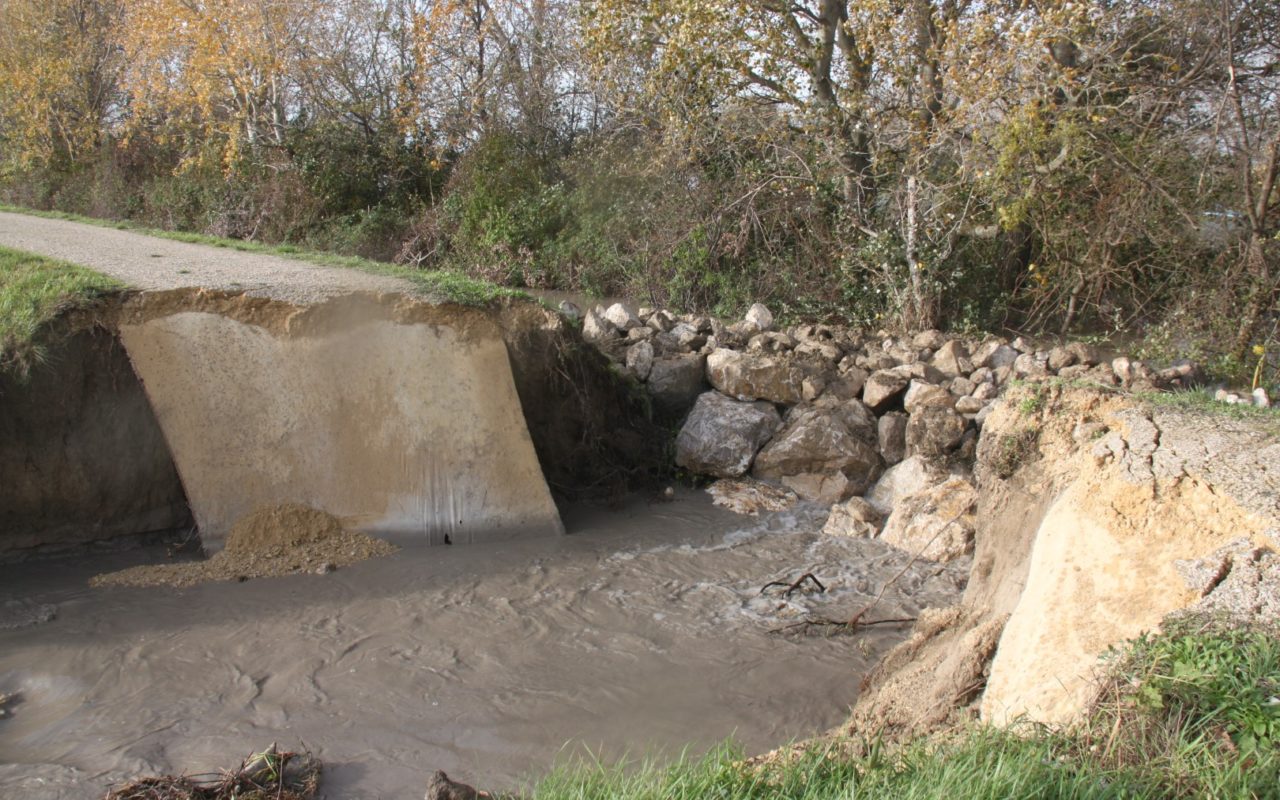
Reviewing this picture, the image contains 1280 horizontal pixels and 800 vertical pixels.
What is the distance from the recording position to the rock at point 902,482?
28.3 ft

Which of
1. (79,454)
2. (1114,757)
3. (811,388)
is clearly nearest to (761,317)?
(811,388)

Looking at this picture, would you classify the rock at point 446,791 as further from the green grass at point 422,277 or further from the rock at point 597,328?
the rock at point 597,328

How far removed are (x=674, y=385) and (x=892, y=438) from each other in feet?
7.41

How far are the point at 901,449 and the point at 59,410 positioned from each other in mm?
7047

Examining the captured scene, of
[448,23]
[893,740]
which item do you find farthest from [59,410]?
[448,23]

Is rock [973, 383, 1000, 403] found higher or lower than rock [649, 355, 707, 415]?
lower

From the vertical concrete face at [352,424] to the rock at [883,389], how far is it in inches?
143

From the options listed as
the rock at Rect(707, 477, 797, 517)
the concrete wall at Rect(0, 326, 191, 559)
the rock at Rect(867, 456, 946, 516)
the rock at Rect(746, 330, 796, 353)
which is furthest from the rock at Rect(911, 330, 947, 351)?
the concrete wall at Rect(0, 326, 191, 559)

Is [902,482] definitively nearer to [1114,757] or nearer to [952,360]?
[952,360]

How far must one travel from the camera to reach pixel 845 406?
9.64 metres

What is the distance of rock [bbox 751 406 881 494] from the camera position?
9188 mm

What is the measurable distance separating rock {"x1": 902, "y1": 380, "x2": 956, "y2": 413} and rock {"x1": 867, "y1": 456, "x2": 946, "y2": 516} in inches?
28.4

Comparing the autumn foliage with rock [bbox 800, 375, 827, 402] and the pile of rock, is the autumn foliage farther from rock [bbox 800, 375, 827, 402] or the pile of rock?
rock [bbox 800, 375, 827, 402]

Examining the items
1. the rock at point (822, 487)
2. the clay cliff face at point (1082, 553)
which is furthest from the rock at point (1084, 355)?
the clay cliff face at point (1082, 553)
